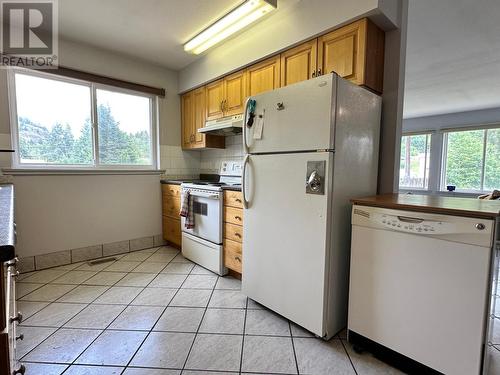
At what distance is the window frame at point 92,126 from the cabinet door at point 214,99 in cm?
78

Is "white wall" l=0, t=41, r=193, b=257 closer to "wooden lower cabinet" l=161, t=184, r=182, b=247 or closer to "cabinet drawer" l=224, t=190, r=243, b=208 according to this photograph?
"wooden lower cabinet" l=161, t=184, r=182, b=247

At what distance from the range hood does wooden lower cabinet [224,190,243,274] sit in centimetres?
72

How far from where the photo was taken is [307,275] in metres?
1.60

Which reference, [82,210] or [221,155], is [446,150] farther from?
[82,210]

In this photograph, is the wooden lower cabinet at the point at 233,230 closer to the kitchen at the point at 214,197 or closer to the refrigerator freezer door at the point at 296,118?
the kitchen at the point at 214,197

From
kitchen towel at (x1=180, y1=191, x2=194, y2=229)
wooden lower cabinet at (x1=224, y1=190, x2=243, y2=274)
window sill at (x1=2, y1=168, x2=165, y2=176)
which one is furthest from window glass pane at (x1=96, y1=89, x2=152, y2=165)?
wooden lower cabinet at (x1=224, y1=190, x2=243, y2=274)

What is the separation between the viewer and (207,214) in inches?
105

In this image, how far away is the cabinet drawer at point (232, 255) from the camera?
7.83ft

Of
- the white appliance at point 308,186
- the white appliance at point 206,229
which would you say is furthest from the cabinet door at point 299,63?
the white appliance at point 206,229

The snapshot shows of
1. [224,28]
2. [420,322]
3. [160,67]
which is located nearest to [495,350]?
[420,322]

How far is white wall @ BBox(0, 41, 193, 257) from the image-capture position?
2586 mm

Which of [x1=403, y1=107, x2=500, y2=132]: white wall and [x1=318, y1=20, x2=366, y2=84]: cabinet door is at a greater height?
[x1=403, y1=107, x2=500, y2=132]: white wall

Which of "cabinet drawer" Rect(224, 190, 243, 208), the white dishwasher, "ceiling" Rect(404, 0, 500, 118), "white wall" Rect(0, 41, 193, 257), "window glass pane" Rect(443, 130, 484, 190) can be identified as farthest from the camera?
"window glass pane" Rect(443, 130, 484, 190)

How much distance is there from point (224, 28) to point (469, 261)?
8.12 ft
